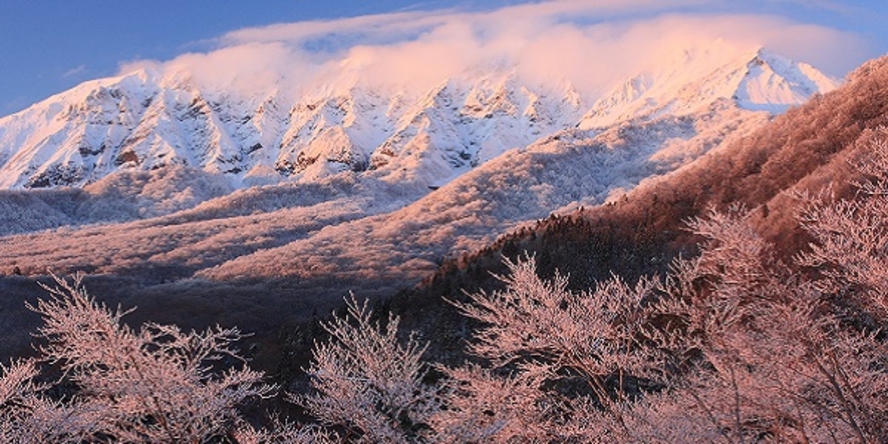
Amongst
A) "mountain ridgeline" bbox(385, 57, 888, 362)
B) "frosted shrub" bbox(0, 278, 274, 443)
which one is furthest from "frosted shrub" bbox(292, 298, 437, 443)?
"mountain ridgeline" bbox(385, 57, 888, 362)

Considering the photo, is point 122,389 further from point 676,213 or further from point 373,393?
point 676,213

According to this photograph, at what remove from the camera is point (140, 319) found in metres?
99.6

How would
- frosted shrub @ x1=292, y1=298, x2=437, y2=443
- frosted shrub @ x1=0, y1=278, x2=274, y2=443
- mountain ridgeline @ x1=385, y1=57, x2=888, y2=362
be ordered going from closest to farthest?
1. frosted shrub @ x1=0, y1=278, x2=274, y2=443
2. frosted shrub @ x1=292, y1=298, x2=437, y2=443
3. mountain ridgeline @ x1=385, y1=57, x2=888, y2=362

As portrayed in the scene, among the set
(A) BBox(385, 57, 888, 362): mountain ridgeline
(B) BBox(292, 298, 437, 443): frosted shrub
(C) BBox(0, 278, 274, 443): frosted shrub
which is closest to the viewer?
(C) BBox(0, 278, 274, 443): frosted shrub

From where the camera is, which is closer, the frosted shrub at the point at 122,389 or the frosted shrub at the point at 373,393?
the frosted shrub at the point at 122,389

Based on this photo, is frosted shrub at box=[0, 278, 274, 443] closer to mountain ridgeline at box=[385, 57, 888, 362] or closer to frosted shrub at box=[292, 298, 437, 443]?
frosted shrub at box=[292, 298, 437, 443]

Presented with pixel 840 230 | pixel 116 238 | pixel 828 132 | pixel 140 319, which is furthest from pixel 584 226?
pixel 116 238

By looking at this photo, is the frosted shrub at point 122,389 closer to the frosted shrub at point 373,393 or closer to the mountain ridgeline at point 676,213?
the frosted shrub at point 373,393

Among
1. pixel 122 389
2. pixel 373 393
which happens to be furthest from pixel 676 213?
pixel 122 389

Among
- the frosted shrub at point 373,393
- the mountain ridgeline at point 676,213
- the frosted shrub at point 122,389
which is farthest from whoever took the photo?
the mountain ridgeline at point 676,213

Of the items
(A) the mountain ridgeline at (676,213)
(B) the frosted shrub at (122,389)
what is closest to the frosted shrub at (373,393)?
(B) the frosted shrub at (122,389)

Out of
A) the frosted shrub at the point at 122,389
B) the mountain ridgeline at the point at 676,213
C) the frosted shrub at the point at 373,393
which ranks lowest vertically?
the mountain ridgeline at the point at 676,213

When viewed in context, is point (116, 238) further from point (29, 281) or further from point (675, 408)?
point (675, 408)

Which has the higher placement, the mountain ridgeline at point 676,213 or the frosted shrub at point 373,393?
the frosted shrub at point 373,393
